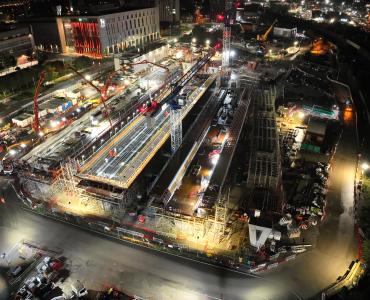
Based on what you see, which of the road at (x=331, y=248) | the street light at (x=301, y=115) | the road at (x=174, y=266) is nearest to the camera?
the road at (x=174, y=266)

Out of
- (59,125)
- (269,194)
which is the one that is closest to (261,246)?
(269,194)

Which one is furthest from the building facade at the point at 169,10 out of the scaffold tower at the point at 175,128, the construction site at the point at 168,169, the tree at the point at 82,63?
the scaffold tower at the point at 175,128

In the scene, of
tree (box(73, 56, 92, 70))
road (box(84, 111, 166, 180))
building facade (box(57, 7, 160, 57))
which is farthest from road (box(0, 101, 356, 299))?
building facade (box(57, 7, 160, 57))

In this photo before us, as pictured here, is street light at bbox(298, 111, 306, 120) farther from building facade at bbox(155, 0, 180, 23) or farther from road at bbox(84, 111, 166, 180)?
building facade at bbox(155, 0, 180, 23)

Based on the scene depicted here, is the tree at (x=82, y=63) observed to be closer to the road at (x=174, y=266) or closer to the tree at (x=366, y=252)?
the road at (x=174, y=266)

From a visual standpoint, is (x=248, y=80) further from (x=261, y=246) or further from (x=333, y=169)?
(x=261, y=246)

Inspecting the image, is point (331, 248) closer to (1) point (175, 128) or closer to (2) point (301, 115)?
(1) point (175, 128)

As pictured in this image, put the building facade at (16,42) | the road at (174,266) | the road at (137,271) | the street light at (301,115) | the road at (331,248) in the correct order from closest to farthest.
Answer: the road at (137,271)
the road at (174,266)
the road at (331,248)
the street light at (301,115)
the building facade at (16,42)

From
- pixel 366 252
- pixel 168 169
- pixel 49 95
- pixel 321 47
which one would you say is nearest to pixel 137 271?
pixel 168 169
